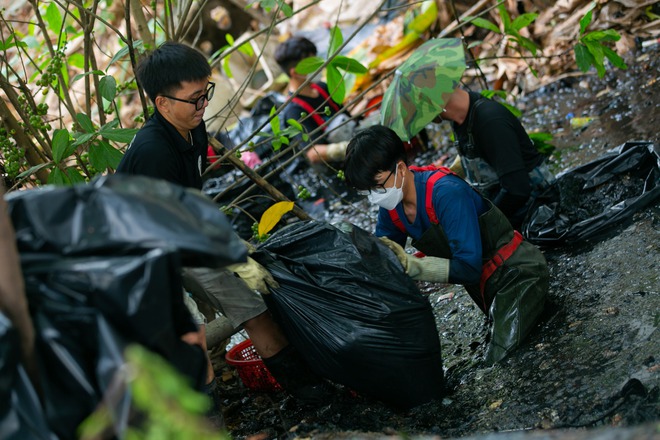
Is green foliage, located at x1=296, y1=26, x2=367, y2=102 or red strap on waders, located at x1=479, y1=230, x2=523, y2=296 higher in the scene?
green foliage, located at x1=296, y1=26, x2=367, y2=102

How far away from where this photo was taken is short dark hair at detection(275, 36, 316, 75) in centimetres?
567

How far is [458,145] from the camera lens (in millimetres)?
3660

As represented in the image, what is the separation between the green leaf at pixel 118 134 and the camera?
2.67m

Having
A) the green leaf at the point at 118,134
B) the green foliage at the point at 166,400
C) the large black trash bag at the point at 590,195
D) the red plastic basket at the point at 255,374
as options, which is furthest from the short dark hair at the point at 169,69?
the large black trash bag at the point at 590,195

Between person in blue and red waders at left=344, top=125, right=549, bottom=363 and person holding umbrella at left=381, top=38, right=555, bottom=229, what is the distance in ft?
1.43

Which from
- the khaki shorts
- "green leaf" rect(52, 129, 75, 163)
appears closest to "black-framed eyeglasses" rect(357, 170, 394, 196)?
the khaki shorts

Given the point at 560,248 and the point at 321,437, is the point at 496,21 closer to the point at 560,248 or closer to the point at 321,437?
the point at 560,248

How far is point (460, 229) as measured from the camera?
2.70m

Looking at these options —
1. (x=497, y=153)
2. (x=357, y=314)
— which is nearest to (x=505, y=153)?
(x=497, y=153)

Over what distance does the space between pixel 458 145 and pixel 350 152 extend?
1.08 meters

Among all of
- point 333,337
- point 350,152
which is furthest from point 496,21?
point 333,337

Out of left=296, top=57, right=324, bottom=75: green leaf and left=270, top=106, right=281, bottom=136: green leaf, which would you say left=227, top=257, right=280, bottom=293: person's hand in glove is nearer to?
left=270, top=106, right=281, bottom=136: green leaf

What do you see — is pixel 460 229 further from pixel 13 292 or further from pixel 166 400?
pixel 166 400

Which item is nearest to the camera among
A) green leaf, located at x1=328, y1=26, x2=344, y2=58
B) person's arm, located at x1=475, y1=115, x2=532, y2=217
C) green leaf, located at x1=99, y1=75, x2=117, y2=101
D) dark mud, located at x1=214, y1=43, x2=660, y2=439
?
dark mud, located at x1=214, y1=43, x2=660, y2=439
